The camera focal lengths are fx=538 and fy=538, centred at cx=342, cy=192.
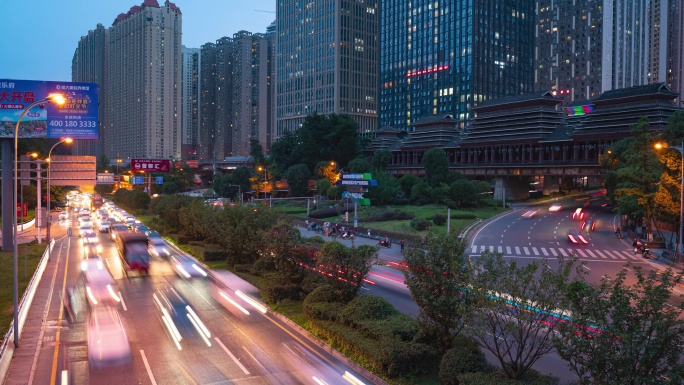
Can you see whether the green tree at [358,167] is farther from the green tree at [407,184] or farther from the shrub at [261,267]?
the shrub at [261,267]

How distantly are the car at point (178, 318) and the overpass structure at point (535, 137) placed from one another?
70.1 m

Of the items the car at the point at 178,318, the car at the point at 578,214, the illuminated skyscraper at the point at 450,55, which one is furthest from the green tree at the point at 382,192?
the illuminated skyscraper at the point at 450,55

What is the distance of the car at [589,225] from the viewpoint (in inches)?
2633

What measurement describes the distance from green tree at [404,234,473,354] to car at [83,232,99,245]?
172 ft

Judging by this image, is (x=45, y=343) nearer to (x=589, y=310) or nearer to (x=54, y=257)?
(x=589, y=310)

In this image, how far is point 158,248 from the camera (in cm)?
5378

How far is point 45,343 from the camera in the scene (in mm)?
23328

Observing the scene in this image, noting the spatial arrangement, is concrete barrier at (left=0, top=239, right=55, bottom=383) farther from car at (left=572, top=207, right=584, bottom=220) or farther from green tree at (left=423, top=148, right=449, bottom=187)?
car at (left=572, top=207, right=584, bottom=220)

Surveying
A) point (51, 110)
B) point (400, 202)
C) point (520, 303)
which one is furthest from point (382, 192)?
point (520, 303)

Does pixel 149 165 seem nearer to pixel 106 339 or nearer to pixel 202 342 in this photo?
pixel 106 339

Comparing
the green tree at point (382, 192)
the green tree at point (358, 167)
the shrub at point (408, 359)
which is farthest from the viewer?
the green tree at point (358, 167)

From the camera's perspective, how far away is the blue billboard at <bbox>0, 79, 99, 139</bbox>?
129 ft

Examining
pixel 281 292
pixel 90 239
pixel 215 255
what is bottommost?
pixel 90 239

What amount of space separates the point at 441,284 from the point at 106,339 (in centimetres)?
1552
